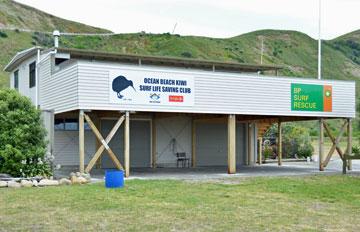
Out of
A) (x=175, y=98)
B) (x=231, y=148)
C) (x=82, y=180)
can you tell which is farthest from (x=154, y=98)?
(x=82, y=180)

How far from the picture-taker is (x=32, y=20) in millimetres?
97312

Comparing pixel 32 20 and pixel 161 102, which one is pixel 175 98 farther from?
pixel 32 20

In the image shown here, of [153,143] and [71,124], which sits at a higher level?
[71,124]

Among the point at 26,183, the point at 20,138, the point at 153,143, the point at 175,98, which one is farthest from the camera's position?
the point at 153,143

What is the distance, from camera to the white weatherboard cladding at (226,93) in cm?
1898

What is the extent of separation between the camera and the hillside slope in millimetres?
88375

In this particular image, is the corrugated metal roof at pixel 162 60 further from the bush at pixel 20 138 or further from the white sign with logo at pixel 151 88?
the bush at pixel 20 138

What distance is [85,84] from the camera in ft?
61.7

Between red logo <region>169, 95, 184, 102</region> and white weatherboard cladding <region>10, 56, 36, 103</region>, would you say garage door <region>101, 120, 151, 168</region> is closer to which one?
white weatherboard cladding <region>10, 56, 36, 103</region>

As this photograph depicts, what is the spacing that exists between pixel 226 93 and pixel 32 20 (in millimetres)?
81484

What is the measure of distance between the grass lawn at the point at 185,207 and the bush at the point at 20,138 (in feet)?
8.62

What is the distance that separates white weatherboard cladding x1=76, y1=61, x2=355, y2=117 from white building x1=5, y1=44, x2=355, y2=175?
33 mm

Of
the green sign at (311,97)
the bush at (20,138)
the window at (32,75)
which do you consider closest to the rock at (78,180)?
the bush at (20,138)

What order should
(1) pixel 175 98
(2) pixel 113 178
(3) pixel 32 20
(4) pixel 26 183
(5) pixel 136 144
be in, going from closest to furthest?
(2) pixel 113 178 < (4) pixel 26 183 < (1) pixel 175 98 < (5) pixel 136 144 < (3) pixel 32 20
